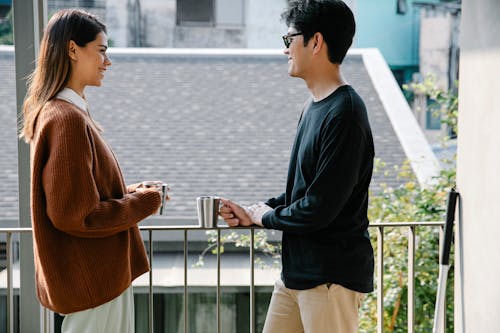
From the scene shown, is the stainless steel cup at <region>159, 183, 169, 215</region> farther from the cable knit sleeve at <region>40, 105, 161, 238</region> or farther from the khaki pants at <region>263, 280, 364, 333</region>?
the khaki pants at <region>263, 280, 364, 333</region>

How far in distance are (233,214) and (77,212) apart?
62 centimetres

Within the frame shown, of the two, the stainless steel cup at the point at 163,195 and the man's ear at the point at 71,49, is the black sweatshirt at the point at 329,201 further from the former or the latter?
the man's ear at the point at 71,49

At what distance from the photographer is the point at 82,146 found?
5.85 feet

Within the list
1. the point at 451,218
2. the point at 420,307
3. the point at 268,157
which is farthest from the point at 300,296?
the point at 268,157

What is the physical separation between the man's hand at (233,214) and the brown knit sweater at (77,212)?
35 cm

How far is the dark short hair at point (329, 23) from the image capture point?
6.31 ft

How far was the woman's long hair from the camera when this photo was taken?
1.87 meters

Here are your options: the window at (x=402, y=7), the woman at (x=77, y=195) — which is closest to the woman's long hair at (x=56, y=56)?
the woman at (x=77, y=195)

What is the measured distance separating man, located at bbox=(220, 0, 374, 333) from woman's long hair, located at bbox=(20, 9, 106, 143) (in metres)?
0.58

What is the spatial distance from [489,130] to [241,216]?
802mm

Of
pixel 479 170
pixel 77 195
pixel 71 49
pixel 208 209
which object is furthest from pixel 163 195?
pixel 479 170

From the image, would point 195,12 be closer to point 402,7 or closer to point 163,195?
point 402,7

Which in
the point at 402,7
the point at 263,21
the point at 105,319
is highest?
the point at 402,7

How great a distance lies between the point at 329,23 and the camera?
6.31 feet
